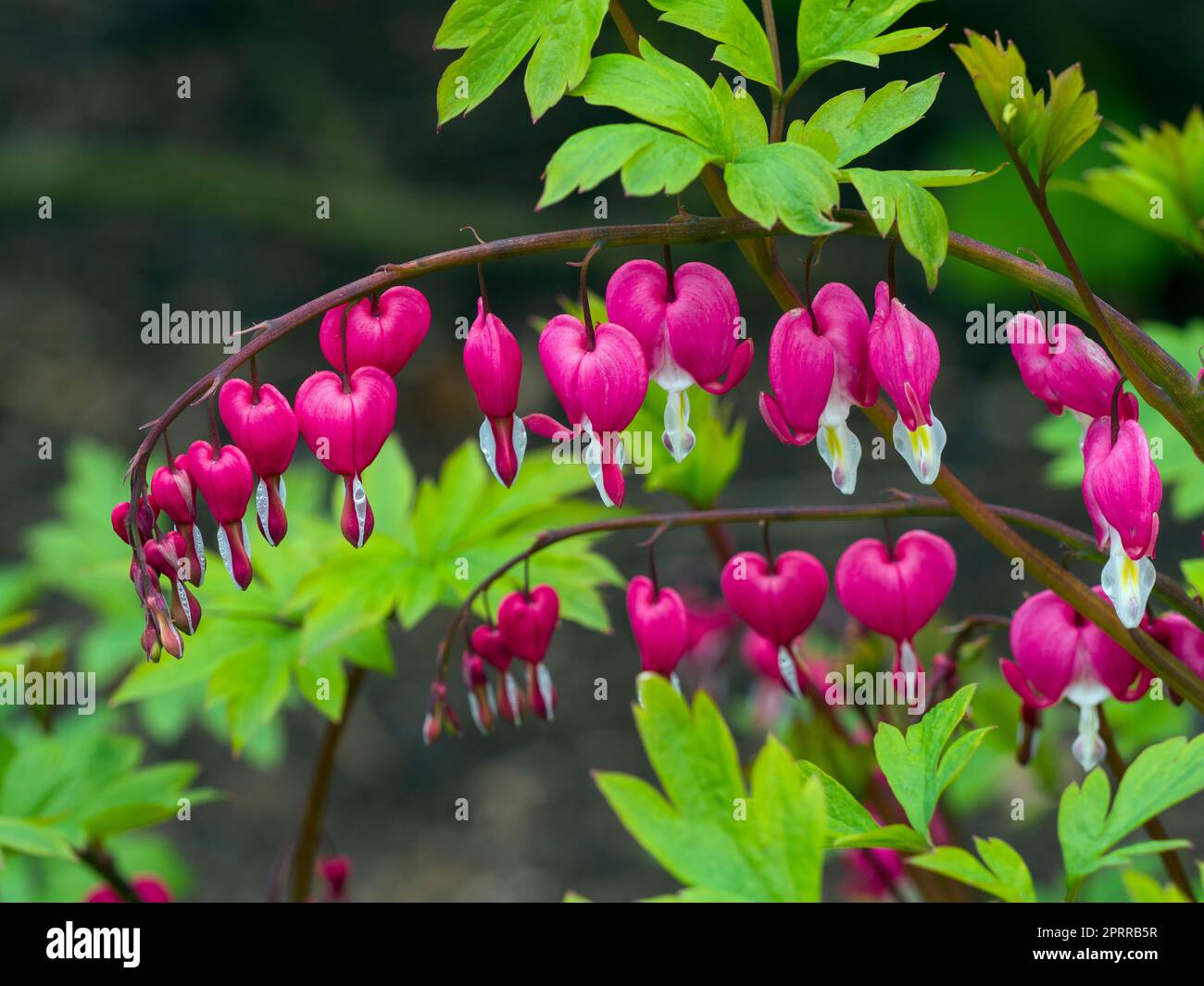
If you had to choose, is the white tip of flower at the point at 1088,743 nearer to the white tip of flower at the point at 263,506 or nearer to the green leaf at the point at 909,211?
the green leaf at the point at 909,211

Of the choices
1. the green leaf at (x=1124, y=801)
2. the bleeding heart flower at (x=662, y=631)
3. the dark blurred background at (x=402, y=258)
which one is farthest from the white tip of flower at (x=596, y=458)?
the dark blurred background at (x=402, y=258)

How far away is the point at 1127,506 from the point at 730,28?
44 centimetres

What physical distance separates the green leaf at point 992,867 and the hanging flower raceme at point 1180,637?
0.76 ft

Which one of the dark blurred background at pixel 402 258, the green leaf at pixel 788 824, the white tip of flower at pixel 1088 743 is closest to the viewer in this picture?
the green leaf at pixel 788 824

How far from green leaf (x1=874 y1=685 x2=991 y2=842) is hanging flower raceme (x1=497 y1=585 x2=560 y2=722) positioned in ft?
1.09

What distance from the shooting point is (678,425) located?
1.00 meters

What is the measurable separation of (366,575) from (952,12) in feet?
11.4

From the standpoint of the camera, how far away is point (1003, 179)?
14.4 ft

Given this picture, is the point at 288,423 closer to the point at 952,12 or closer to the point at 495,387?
the point at 495,387

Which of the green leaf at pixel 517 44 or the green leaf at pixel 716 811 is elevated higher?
the green leaf at pixel 517 44

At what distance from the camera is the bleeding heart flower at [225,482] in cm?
94

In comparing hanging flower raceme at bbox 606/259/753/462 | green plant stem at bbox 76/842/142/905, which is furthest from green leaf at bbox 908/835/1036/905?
green plant stem at bbox 76/842/142/905

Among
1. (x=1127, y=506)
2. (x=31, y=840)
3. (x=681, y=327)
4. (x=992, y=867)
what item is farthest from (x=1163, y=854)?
(x=31, y=840)
